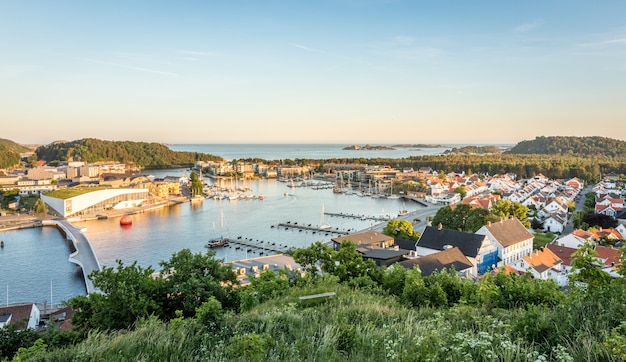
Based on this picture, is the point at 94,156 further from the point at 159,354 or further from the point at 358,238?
the point at 159,354

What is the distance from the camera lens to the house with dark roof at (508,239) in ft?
38.9

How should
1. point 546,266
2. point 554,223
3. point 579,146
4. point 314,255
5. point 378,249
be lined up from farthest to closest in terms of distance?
1. point 579,146
2. point 554,223
3. point 378,249
4. point 546,266
5. point 314,255

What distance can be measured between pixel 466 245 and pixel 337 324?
30.8 feet

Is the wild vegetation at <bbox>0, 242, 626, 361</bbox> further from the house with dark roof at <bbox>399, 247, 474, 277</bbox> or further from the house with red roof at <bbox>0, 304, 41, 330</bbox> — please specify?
the house with red roof at <bbox>0, 304, 41, 330</bbox>

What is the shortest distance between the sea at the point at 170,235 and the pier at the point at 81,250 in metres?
0.25

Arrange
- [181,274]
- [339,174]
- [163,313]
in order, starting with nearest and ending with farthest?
[163,313]
[181,274]
[339,174]

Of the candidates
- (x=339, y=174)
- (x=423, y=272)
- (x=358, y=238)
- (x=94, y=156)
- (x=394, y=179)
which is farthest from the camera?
(x=94, y=156)

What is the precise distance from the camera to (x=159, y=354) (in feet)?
7.86

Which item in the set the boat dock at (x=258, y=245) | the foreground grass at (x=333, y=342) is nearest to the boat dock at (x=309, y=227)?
the boat dock at (x=258, y=245)

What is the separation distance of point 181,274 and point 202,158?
6005cm

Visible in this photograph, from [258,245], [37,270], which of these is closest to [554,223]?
[258,245]

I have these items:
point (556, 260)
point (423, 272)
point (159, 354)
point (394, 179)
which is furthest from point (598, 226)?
point (394, 179)

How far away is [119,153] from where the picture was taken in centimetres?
6072

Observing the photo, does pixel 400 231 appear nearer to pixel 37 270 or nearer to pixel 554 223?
pixel 554 223
